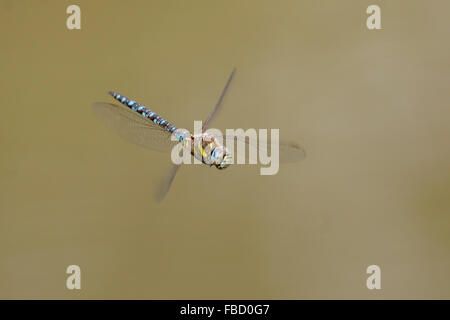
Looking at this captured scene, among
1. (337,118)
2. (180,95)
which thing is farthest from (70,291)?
(337,118)

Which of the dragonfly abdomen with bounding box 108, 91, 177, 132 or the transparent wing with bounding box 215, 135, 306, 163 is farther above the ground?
the dragonfly abdomen with bounding box 108, 91, 177, 132

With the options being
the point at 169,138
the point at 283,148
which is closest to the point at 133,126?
the point at 169,138

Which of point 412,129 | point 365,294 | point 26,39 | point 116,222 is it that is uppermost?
point 26,39

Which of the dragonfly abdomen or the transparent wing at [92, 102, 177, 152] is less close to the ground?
the dragonfly abdomen

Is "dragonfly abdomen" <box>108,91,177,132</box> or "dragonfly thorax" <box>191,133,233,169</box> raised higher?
"dragonfly abdomen" <box>108,91,177,132</box>

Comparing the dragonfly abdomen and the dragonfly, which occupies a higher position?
the dragonfly abdomen

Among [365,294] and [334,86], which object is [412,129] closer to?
[334,86]

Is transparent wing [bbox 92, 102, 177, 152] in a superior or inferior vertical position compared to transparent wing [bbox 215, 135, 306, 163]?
superior

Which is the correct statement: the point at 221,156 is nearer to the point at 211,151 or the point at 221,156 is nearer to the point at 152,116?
the point at 211,151
